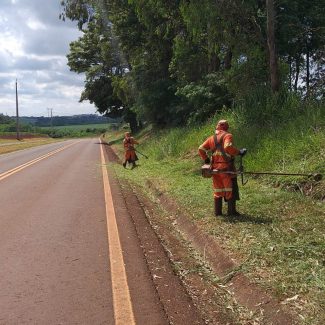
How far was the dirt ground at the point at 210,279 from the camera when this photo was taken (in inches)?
168

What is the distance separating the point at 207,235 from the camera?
21.9 feet

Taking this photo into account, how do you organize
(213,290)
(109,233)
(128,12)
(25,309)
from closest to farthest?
(25,309) < (213,290) < (109,233) < (128,12)

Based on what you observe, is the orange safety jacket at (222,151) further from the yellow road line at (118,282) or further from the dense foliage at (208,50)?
the dense foliage at (208,50)

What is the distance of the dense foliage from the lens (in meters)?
14.3

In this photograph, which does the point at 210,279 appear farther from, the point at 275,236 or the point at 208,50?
the point at 208,50

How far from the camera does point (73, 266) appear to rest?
573 centimetres

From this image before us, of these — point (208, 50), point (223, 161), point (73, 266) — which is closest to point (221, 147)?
point (223, 161)

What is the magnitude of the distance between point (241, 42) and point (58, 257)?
11.1m

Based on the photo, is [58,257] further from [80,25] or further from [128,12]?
[80,25]

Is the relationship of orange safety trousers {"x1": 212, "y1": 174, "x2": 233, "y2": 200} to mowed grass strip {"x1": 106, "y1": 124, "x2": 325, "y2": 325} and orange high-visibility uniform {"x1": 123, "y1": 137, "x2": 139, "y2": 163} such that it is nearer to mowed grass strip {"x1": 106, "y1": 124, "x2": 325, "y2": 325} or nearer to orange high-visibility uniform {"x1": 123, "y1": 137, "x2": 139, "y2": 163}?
mowed grass strip {"x1": 106, "y1": 124, "x2": 325, "y2": 325}

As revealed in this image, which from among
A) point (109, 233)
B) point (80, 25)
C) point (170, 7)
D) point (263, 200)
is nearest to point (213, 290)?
point (109, 233)

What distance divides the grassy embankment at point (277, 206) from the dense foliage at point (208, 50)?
179 centimetres

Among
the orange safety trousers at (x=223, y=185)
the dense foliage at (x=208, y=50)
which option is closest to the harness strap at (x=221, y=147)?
the orange safety trousers at (x=223, y=185)

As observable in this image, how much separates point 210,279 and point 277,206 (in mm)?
2999
